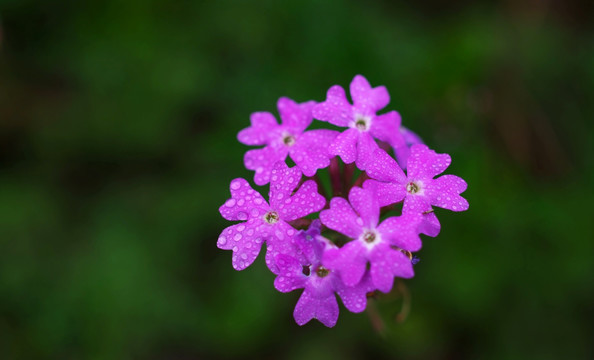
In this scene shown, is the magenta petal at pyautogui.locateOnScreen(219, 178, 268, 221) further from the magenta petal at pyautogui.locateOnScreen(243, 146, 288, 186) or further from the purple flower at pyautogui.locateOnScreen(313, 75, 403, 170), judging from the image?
the purple flower at pyautogui.locateOnScreen(313, 75, 403, 170)

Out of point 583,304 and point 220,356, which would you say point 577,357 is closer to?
point 583,304

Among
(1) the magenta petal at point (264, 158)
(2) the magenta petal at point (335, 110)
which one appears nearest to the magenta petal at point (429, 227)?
(2) the magenta petal at point (335, 110)

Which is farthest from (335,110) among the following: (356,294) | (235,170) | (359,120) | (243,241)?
(235,170)

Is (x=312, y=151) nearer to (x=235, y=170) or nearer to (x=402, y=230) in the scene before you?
(x=402, y=230)

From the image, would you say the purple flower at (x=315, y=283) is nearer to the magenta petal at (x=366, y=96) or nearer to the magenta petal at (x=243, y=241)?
the magenta petal at (x=243, y=241)

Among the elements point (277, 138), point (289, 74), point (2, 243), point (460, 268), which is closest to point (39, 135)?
point (2, 243)

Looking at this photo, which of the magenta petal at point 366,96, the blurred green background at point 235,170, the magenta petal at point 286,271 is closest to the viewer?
the magenta petal at point 286,271
